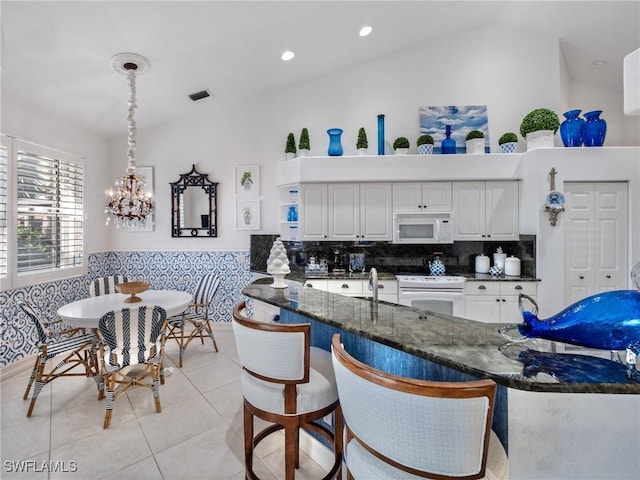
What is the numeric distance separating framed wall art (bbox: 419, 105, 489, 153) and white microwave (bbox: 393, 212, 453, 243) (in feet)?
3.07

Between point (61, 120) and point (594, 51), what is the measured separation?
6654 millimetres

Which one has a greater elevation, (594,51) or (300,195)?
(594,51)

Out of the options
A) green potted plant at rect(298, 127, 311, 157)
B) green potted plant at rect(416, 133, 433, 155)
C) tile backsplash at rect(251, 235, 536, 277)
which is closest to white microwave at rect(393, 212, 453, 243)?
tile backsplash at rect(251, 235, 536, 277)

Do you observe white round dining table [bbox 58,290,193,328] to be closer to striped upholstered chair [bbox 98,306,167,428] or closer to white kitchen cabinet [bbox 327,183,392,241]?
striped upholstered chair [bbox 98,306,167,428]

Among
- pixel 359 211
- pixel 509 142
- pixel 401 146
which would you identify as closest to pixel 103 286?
pixel 359 211

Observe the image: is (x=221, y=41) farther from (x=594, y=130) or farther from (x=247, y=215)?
(x=594, y=130)

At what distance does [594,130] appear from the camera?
3447 millimetres

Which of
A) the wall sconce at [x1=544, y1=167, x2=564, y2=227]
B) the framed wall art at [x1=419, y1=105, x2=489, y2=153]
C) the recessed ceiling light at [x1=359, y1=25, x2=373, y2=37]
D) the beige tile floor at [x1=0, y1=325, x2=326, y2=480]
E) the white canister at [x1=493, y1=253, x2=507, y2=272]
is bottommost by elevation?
the beige tile floor at [x1=0, y1=325, x2=326, y2=480]

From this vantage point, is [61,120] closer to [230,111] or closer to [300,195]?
[230,111]

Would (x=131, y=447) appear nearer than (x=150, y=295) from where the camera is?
Yes

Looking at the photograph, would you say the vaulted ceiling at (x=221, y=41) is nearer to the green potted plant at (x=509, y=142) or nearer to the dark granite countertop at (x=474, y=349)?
the green potted plant at (x=509, y=142)

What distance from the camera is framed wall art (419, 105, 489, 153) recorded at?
4137 millimetres

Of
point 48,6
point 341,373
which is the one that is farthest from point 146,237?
point 341,373

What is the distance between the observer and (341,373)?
3.22 ft
